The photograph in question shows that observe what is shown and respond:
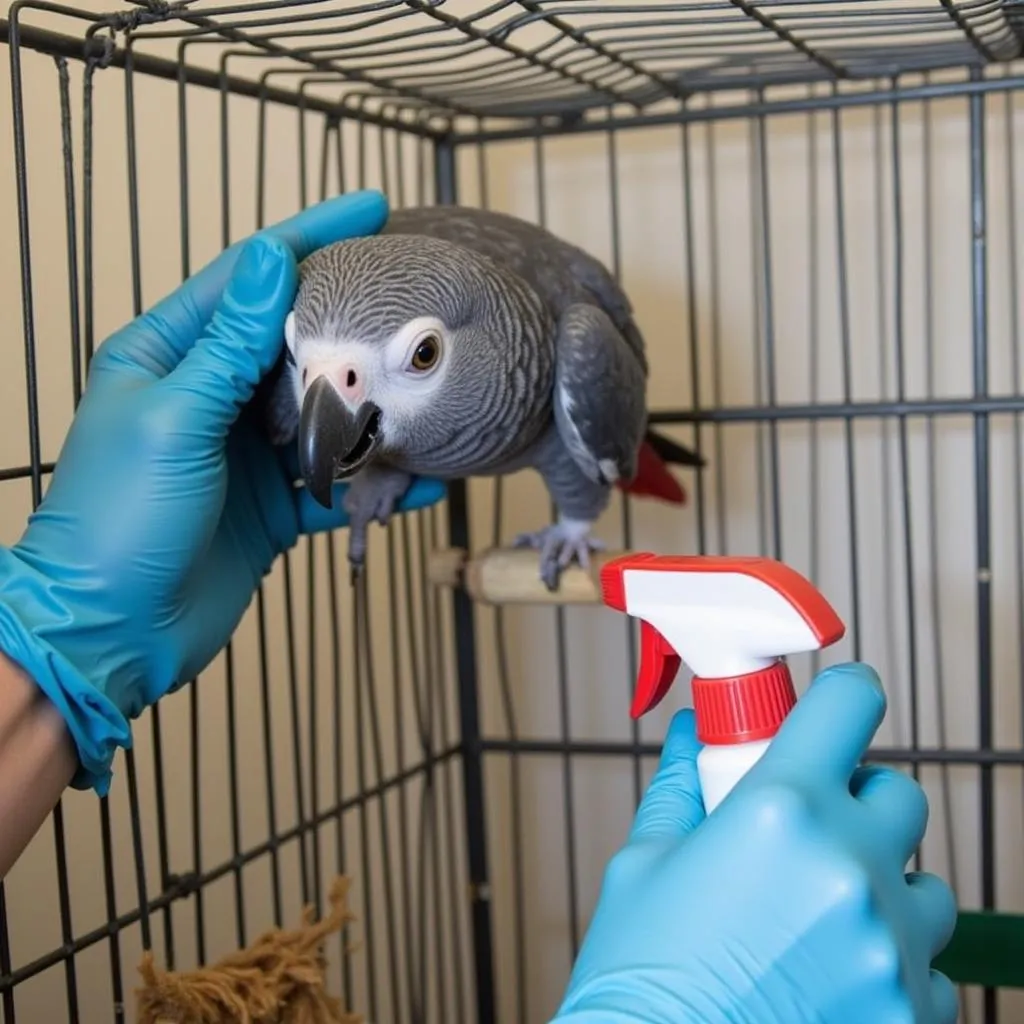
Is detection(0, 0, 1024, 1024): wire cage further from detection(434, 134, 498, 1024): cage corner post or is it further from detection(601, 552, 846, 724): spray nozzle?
detection(601, 552, 846, 724): spray nozzle

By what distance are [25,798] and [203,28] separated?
43 cm

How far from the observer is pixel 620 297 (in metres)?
1.00

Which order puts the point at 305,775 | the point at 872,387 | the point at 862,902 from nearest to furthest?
1. the point at 862,902
2. the point at 305,775
3. the point at 872,387

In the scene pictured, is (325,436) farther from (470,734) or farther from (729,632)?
(470,734)

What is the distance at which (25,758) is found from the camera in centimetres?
66

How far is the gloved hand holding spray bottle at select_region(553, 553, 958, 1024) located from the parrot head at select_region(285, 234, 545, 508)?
0.23 metres

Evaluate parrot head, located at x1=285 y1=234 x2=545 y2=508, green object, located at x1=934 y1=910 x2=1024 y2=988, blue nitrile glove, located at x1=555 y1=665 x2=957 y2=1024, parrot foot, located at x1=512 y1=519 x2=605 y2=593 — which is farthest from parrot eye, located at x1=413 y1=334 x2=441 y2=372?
green object, located at x1=934 y1=910 x2=1024 y2=988

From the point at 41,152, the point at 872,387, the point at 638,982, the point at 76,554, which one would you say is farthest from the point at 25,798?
the point at 872,387

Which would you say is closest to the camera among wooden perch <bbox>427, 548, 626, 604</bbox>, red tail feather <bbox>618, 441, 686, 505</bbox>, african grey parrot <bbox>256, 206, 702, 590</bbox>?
african grey parrot <bbox>256, 206, 702, 590</bbox>

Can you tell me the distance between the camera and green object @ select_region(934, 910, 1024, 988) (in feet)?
3.14

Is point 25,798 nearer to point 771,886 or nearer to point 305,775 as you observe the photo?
point 771,886

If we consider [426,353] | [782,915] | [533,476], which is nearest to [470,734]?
[533,476]

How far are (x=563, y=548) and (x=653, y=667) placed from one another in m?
0.45

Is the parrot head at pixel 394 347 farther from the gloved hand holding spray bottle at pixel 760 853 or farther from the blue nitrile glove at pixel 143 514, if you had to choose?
the gloved hand holding spray bottle at pixel 760 853
